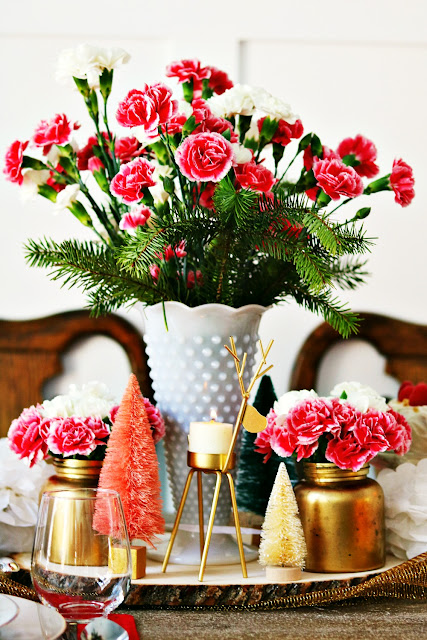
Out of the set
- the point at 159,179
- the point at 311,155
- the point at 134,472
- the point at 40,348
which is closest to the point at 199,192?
the point at 159,179

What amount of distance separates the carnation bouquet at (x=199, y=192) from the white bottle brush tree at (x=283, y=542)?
241mm

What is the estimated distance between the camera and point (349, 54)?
1.64 metres

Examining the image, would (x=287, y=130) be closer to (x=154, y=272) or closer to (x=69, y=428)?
(x=154, y=272)

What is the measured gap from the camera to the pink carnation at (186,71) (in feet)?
3.20

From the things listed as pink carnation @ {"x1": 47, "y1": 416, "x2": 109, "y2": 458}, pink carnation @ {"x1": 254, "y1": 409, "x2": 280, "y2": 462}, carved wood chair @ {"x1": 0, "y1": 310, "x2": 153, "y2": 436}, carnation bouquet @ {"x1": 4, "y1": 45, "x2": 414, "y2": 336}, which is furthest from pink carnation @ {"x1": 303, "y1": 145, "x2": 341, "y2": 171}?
carved wood chair @ {"x1": 0, "y1": 310, "x2": 153, "y2": 436}

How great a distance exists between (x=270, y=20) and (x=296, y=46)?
3.2 inches

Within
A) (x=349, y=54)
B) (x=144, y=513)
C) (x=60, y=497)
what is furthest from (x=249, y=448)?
(x=349, y=54)

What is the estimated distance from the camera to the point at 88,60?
91cm

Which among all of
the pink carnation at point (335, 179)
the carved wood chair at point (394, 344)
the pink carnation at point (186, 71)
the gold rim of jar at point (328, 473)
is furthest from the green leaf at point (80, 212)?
the carved wood chair at point (394, 344)

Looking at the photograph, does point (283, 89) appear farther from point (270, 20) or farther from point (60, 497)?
point (60, 497)

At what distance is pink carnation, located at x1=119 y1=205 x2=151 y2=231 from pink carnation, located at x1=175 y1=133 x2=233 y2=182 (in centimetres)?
12

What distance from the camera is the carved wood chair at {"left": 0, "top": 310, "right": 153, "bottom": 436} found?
154cm

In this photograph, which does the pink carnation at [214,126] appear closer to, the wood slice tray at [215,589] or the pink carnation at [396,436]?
the pink carnation at [396,436]

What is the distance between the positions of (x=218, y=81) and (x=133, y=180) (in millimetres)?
262
